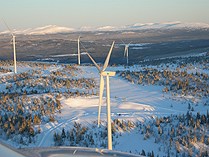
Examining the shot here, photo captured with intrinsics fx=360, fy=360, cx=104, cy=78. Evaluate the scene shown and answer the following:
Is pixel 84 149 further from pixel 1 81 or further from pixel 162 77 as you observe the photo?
pixel 1 81

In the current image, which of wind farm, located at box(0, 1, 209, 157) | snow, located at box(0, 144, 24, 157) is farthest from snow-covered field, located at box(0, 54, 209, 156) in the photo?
snow, located at box(0, 144, 24, 157)

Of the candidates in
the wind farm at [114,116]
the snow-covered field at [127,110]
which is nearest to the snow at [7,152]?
the wind farm at [114,116]

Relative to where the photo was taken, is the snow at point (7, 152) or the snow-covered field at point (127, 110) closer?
the snow at point (7, 152)

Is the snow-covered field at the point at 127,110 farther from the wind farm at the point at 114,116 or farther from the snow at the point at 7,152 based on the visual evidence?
the snow at the point at 7,152

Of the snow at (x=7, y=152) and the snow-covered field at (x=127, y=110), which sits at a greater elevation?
the snow at (x=7, y=152)

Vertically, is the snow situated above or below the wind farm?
above

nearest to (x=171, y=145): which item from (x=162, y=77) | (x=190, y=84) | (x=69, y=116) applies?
(x=69, y=116)

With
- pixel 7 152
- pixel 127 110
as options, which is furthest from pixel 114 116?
pixel 7 152

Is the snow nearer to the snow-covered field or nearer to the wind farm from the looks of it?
the wind farm
